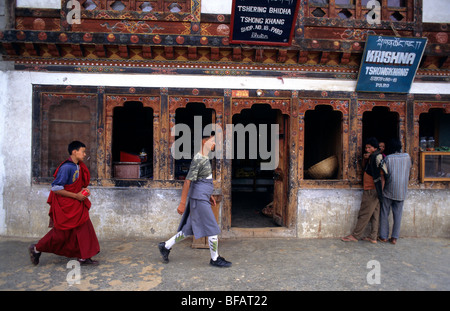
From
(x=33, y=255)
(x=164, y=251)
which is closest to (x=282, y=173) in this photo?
(x=164, y=251)

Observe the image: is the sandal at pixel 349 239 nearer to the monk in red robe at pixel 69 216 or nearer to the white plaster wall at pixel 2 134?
the monk in red robe at pixel 69 216

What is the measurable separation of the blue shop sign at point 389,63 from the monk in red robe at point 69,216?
5.35 meters

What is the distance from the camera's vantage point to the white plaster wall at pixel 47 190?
18.9 feet

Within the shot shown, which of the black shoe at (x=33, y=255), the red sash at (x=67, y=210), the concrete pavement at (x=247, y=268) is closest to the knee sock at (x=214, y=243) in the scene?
the concrete pavement at (x=247, y=268)

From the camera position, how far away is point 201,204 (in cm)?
445

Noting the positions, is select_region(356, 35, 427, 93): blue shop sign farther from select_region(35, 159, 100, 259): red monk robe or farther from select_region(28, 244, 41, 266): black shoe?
select_region(28, 244, 41, 266): black shoe

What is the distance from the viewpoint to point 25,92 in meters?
5.80

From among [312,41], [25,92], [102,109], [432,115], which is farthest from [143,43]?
[432,115]

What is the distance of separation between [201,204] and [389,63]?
4.66 m

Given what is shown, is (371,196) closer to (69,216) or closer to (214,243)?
(214,243)

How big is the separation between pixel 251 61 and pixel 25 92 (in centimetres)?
436

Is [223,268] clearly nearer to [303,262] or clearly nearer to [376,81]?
[303,262]

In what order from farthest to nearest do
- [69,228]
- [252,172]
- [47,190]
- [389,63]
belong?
1. [252,172]
2. [389,63]
3. [47,190]
4. [69,228]
